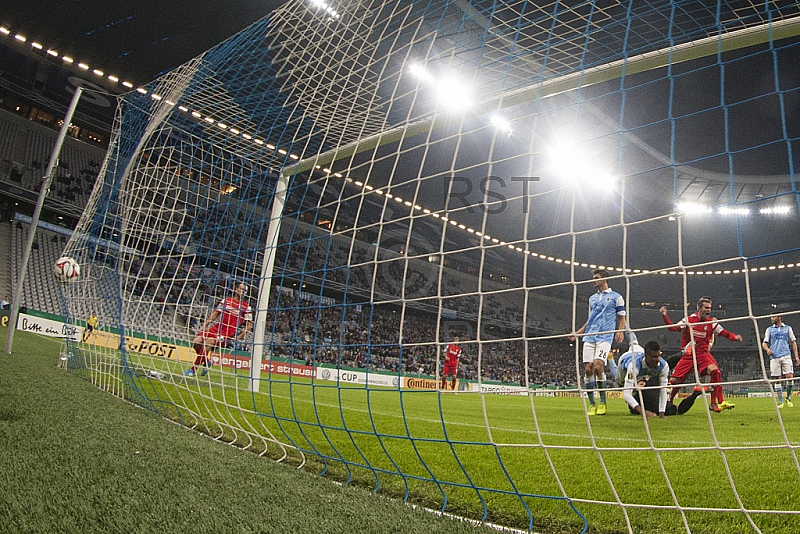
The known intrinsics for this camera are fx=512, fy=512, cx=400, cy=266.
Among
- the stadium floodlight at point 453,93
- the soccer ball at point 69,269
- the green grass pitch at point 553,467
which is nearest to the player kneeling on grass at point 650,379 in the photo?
the green grass pitch at point 553,467

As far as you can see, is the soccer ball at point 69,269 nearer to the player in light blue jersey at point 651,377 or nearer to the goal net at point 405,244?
the goal net at point 405,244

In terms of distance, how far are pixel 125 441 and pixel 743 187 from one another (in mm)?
21445

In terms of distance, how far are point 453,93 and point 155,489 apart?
8.67 feet

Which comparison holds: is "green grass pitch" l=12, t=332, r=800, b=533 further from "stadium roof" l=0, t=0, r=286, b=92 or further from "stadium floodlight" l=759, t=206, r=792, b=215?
"stadium floodlight" l=759, t=206, r=792, b=215

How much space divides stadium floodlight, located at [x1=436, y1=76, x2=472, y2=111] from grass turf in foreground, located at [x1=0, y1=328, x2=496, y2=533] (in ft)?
6.78

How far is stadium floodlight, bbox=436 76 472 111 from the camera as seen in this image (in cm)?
294

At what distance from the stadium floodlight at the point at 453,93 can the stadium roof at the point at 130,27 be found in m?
10.9

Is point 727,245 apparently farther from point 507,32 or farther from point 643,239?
point 507,32

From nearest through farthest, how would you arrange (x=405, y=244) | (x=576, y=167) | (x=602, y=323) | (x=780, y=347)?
1. (x=576, y=167)
2. (x=405, y=244)
3. (x=602, y=323)
4. (x=780, y=347)

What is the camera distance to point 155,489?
182cm

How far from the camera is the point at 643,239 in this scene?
2375 cm

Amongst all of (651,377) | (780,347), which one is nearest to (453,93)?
(651,377)

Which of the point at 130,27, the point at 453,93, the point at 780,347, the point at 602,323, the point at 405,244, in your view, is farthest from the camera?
the point at 130,27

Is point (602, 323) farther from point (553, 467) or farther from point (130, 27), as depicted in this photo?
point (130, 27)
